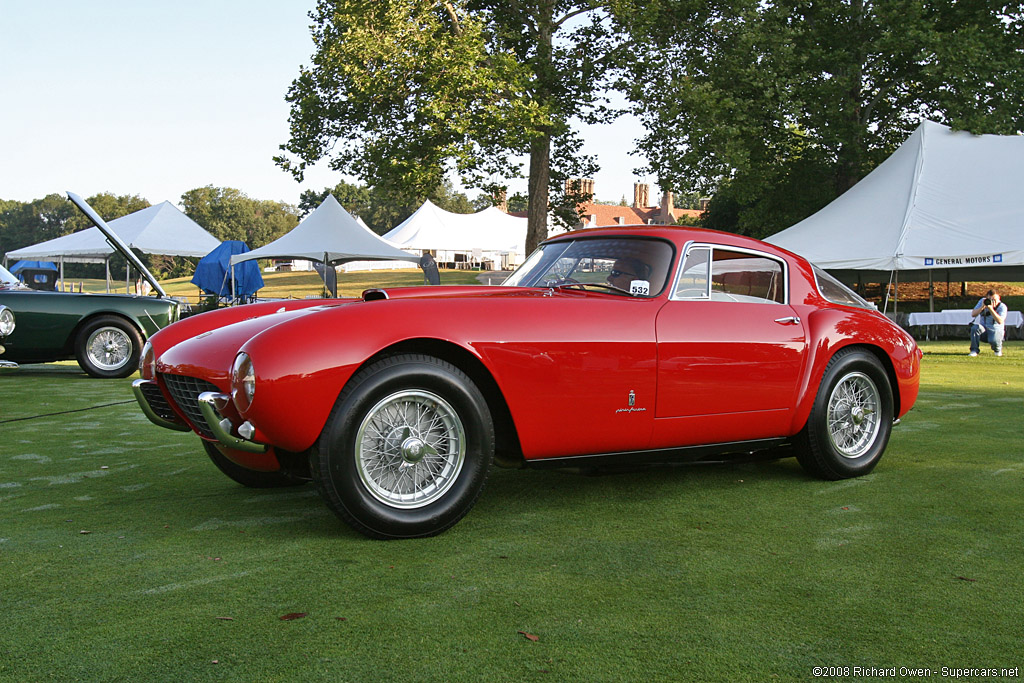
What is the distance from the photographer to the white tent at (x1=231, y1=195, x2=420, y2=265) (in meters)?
23.1

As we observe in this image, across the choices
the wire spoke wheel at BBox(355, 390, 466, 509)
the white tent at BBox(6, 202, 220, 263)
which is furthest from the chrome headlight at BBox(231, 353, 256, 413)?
the white tent at BBox(6, 202, 220, 263)

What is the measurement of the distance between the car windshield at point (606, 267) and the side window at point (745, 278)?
1.16 ft

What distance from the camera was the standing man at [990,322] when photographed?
50.9ft

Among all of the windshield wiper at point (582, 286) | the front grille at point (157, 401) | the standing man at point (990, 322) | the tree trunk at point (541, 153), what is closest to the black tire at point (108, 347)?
the front grille at point (157, 401)

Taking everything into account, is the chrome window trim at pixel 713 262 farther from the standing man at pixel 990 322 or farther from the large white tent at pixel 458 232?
the large white tent at pixel 458 232

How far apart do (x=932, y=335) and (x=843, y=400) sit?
1739cm

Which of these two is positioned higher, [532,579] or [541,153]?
[541,153]

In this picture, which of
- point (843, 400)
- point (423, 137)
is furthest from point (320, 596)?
point (423, 137)

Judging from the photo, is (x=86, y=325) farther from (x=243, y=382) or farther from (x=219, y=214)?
(x=219, y=214)

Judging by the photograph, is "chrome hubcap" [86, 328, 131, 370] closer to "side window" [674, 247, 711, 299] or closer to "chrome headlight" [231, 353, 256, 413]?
"chrome headlight" [231, 353, 256, 413]

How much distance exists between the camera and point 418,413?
12.4 ft

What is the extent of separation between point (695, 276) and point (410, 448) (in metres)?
1.93

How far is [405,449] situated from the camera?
12.1 ft

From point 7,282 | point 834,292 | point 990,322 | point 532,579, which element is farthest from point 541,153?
point 532,579
